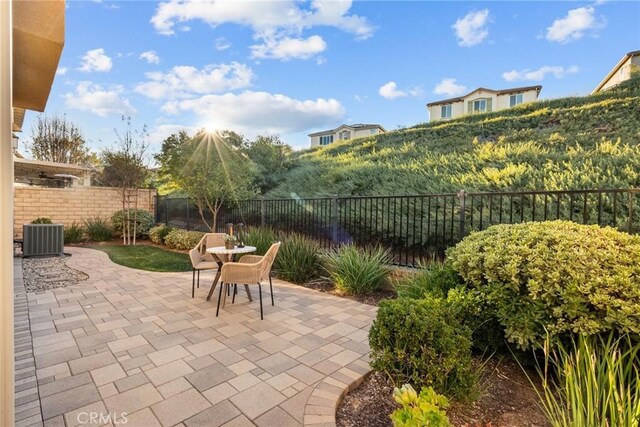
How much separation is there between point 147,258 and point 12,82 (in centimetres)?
678

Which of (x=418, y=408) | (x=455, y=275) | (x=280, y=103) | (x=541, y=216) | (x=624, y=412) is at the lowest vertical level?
(x=624, y=412)

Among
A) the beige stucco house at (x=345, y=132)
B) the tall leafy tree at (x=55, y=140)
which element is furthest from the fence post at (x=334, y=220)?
the beige stucco house at (x=345, y=132)

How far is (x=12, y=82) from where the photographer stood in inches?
61.5

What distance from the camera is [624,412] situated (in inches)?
56.8

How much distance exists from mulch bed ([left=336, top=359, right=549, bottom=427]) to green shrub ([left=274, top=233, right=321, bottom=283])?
3.14 metres

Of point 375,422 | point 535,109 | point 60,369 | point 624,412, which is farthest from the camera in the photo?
Answer: point 535,109

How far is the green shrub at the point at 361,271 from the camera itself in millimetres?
4578

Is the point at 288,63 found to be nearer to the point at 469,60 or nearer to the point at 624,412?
the point at 469,60

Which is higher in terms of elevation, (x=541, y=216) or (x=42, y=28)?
(x=42, y=28)

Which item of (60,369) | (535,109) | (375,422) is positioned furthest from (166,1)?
(535,109)

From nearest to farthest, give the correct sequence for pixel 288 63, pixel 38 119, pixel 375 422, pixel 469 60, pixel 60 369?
pixel 375 422, pixel 60 369, pixel 469 60, pixel 288 63, pixel 38 119

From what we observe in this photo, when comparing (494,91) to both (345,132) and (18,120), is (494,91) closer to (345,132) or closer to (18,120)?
(345,132)

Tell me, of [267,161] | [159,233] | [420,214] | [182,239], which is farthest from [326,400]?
[267,161]

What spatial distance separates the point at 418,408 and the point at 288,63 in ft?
29.9
